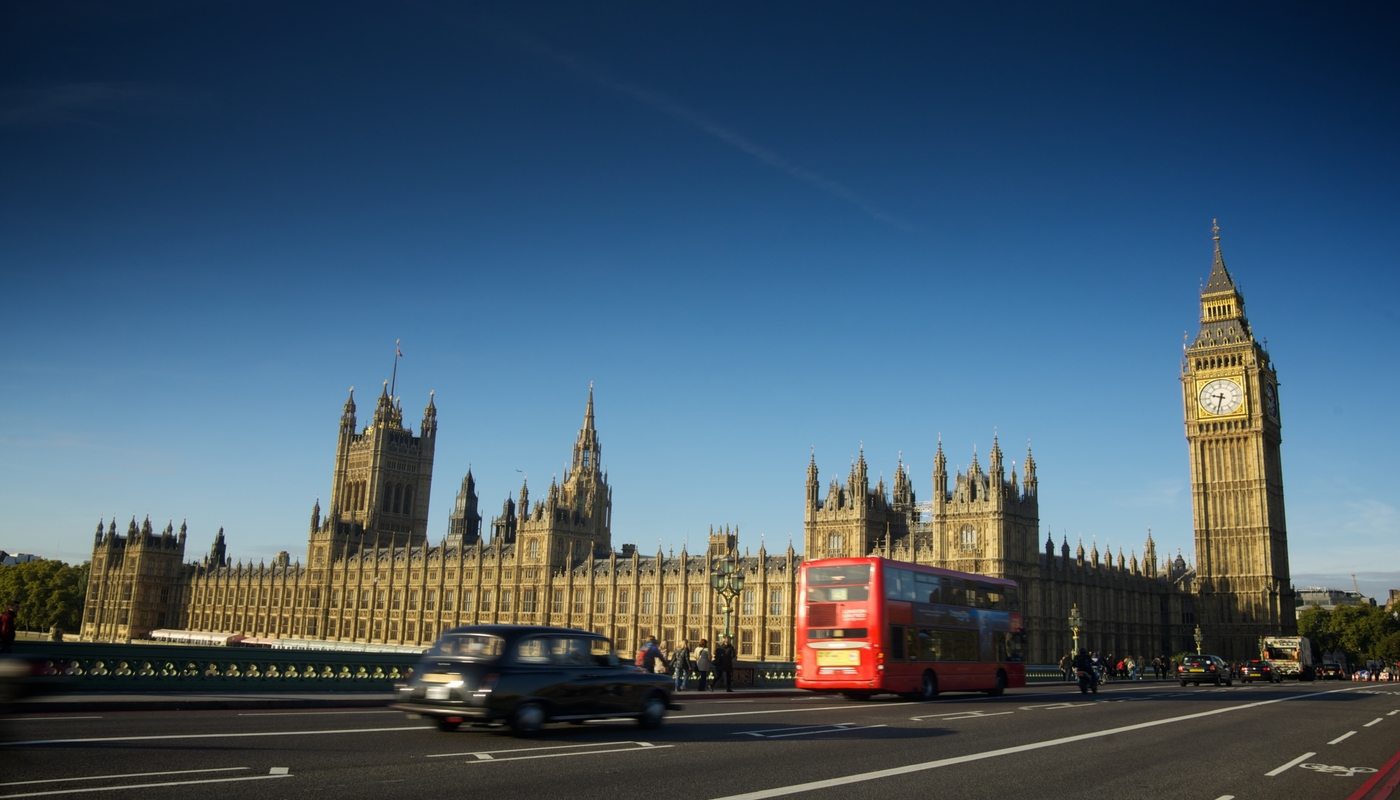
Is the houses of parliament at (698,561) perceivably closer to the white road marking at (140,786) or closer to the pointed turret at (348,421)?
the pointed turret at (348,421)

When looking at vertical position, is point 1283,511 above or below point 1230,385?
below

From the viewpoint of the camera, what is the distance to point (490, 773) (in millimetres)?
12023

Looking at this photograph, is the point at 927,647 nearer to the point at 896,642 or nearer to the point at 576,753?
the point at 896,642

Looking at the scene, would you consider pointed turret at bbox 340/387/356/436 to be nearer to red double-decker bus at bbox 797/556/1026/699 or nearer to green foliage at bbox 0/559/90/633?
green foliage at bbox 0/559/90/633

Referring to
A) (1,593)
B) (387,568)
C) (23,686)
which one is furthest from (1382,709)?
(1,593)

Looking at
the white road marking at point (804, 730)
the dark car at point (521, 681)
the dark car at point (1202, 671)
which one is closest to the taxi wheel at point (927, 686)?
the white road marking at point (804, 730)

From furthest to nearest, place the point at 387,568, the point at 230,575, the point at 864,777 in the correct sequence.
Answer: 1. the point at 230,575
2. the point at 387,568
3. the point at 864,777

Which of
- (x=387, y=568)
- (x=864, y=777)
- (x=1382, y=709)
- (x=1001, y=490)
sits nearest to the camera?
(x=864, y=777)

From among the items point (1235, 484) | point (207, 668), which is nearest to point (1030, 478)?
point (1235, 484)

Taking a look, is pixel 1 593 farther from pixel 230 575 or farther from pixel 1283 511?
pixel 1283 511

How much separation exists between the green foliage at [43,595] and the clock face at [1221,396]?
148 metres

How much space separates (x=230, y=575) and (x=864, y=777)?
143126 millimetres

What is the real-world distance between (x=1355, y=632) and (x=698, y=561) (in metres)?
79.9

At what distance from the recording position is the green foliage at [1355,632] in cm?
11325
